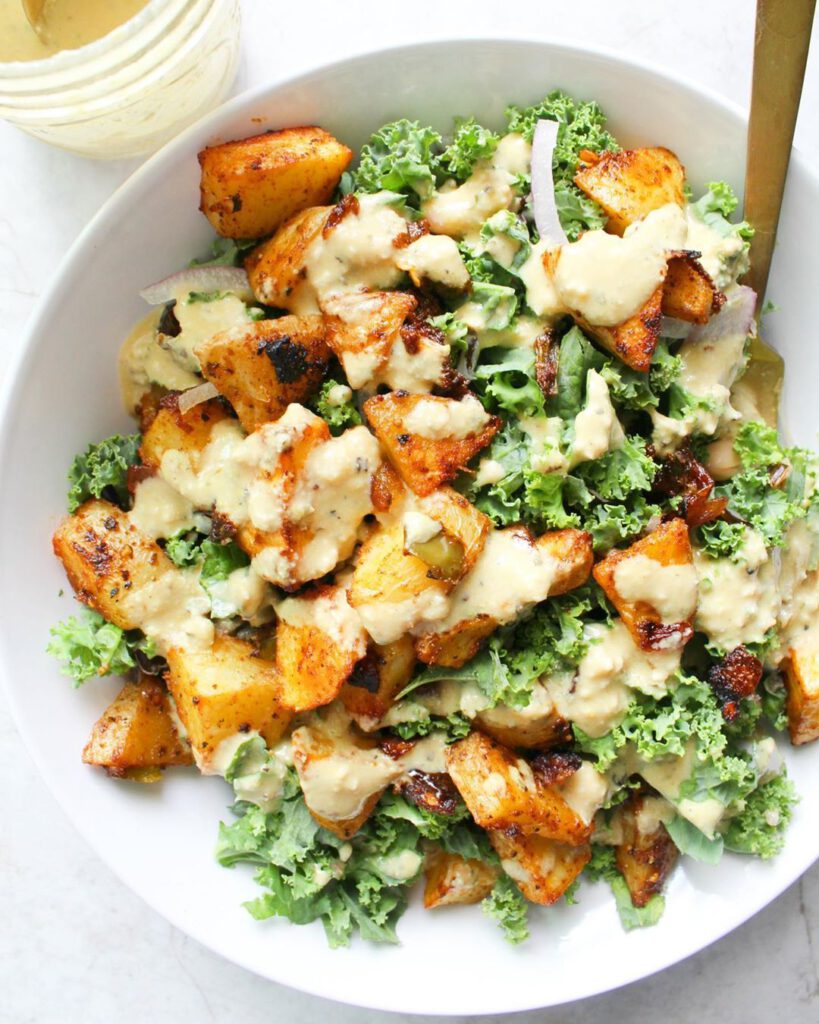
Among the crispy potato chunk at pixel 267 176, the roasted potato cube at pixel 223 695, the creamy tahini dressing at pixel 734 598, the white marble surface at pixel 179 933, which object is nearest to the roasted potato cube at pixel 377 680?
the roasted potato cube at pixel 223 695

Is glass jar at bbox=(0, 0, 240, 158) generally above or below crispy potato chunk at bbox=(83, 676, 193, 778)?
above

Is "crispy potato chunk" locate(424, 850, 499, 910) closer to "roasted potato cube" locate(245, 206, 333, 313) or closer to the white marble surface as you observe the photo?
the white marble surface

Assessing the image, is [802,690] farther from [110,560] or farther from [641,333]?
[110,560]

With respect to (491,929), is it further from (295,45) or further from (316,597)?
(295,45)

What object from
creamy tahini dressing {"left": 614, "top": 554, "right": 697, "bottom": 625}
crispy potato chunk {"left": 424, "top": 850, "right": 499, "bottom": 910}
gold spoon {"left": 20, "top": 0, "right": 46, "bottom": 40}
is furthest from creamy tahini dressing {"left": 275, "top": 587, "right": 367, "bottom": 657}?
gold spoon {"left": 20, "top": 0, "right": 46, "bottom": 40}

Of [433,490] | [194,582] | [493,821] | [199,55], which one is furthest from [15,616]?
[199,55]

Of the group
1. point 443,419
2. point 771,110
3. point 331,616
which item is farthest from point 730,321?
point 331,616
